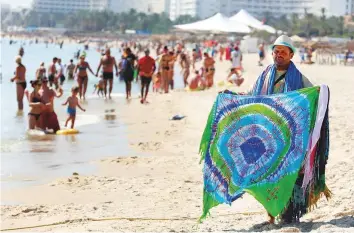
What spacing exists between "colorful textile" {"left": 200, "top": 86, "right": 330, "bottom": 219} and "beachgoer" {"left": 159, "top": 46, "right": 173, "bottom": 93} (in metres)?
14.7

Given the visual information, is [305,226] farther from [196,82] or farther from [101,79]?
[196,82]

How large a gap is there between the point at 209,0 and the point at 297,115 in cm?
16263

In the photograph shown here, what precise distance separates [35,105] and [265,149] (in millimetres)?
7942

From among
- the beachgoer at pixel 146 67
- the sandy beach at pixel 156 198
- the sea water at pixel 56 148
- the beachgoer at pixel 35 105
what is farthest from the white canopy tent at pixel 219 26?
the sandy beach at pixel 156 198

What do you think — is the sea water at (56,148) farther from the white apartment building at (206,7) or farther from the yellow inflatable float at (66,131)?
the white apartment building at (206,7)

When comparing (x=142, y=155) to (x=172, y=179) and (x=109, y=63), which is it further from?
(x=109, y=63)

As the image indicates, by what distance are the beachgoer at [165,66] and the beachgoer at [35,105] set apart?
7.50 metres

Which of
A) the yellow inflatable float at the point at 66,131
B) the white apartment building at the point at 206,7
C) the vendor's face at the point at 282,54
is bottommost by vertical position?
the white apartment building at the point at 206,7

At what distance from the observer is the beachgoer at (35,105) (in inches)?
497

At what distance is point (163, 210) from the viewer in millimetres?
6508

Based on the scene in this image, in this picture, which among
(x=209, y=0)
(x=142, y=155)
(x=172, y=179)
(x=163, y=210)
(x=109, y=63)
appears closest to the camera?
(x=163, y=210)

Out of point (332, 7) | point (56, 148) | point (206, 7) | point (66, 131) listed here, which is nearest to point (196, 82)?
point (66, 131)

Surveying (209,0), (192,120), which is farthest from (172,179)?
(209,0)

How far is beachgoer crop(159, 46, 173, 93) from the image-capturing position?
20047mm
